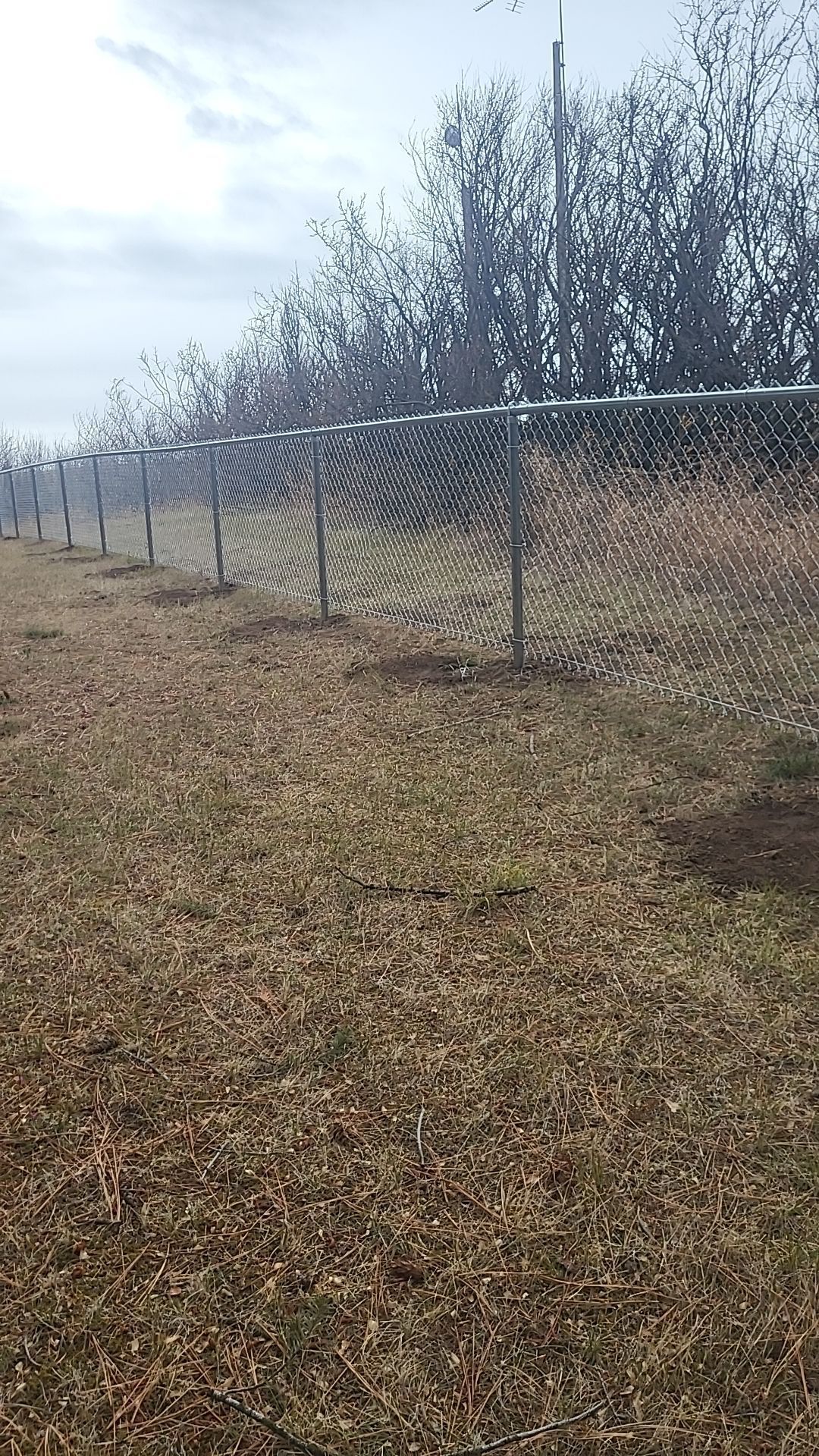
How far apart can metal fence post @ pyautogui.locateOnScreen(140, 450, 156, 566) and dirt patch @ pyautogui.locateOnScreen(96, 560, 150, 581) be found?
0.47ft

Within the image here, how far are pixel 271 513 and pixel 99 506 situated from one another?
537 cm

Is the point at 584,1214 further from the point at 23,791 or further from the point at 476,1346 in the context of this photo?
the point at 23,791

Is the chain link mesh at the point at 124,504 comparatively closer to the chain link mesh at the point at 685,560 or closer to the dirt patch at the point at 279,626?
the dirt patch at the point at 279,626

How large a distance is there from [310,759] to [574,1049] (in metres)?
2.26

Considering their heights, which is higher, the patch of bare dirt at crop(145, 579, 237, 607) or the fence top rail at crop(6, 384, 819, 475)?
the fence top rail at crop(6, 384, 819, 475)

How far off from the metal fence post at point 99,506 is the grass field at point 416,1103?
9.67 metres

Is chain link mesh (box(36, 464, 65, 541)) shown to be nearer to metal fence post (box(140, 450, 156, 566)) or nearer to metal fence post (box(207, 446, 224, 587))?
metal fence post (box(140, 450, 156, 566))

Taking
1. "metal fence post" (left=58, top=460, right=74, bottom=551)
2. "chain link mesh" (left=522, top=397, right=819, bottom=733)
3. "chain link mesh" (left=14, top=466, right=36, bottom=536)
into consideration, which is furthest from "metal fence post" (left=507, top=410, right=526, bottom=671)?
Answer: "chain link mesh" (left=14, top=466, right=36, bottom=536)

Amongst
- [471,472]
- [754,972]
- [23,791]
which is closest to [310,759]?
[23,791]

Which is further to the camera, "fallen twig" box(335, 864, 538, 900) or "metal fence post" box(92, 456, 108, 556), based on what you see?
"metal fence post" box(92, 456, 108, 556)

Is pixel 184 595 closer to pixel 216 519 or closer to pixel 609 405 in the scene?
pixel 216 519

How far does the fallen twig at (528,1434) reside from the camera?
4.17 ft

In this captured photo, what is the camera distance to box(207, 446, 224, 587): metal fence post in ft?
29.1

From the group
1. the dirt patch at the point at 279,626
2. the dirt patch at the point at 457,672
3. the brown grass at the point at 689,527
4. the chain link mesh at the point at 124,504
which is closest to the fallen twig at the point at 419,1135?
the dirt patch at the point at 457,672
